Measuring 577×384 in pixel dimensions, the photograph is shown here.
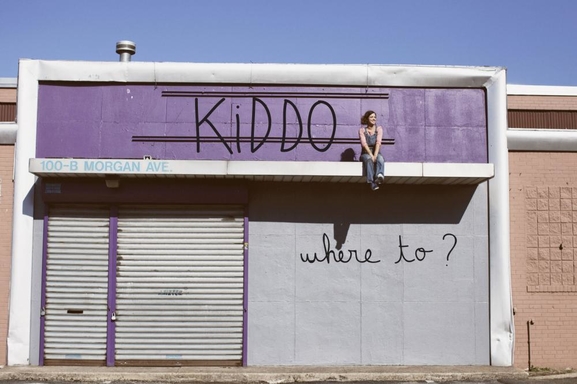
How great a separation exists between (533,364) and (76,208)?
8166 mm

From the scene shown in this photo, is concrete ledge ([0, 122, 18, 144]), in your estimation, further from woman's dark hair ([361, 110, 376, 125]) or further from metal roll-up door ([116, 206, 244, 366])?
woman's dark hair ([361, 110, 376, 125])

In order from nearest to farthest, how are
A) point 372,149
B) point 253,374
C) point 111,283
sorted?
1. point 253,374
2. point 372,149
3. point 111,283

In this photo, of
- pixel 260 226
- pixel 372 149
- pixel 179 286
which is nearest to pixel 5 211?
pixel 179 286

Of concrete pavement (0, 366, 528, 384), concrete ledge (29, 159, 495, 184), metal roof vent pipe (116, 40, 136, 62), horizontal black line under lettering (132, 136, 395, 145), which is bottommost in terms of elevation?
concrete pavement (0, 366, 528, 384)

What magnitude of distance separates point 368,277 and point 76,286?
488 centimetres

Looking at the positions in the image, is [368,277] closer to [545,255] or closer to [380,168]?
[380,168]

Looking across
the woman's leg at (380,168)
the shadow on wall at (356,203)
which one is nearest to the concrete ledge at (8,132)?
the shadow on wall at (356,203)

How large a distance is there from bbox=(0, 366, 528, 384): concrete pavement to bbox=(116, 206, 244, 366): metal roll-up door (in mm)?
365

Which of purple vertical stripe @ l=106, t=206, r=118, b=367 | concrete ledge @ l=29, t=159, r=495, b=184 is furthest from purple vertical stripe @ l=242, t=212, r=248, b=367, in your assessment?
purple vertical stripe @ l=106, t=206, r=118, b=367

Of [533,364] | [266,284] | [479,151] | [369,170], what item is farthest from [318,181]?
[533,364]

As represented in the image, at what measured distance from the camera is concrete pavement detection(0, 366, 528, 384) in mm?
10836

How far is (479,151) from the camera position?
39.3 ft

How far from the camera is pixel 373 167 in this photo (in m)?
11.2

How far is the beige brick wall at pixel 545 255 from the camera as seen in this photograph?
11.9 metres
